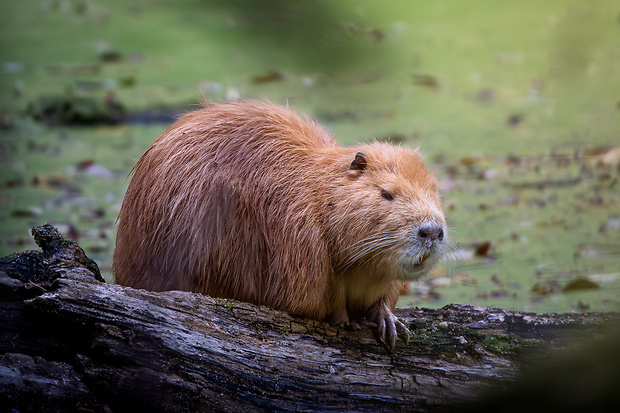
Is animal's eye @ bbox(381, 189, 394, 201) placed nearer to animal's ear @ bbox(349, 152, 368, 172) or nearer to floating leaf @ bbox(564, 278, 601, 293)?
animal's ear @ bbox(349, 152, 368, 172)

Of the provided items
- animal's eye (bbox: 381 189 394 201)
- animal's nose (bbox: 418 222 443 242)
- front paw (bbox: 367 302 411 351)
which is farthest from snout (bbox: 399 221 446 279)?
front paw (bbox: 367 302 411 351)

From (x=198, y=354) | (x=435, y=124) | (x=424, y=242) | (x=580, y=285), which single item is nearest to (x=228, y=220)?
(x=198, y=354)

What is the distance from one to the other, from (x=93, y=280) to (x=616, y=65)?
25.9 ft

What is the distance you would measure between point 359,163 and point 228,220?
0.53 m

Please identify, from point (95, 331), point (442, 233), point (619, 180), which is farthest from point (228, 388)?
point (619, 180)

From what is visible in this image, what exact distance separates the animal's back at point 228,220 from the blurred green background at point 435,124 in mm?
500

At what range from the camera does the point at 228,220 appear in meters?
2.19

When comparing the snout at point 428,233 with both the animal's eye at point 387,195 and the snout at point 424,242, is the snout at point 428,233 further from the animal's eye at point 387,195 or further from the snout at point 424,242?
the animal's eye at point 387,195

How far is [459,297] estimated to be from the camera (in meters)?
3.86

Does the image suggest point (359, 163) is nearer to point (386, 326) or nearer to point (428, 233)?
point (428, 233)

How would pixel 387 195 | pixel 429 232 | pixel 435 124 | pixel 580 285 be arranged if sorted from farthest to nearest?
pixel 435 124 → pixel 580 285 → pixel 387 195 → pixel 429 232

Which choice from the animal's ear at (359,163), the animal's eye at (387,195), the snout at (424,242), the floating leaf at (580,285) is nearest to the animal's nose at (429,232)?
the snout at (424,242)

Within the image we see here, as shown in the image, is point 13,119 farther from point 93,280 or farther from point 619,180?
point 619,180

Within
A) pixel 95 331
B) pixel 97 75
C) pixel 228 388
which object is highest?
pixel 97 75
